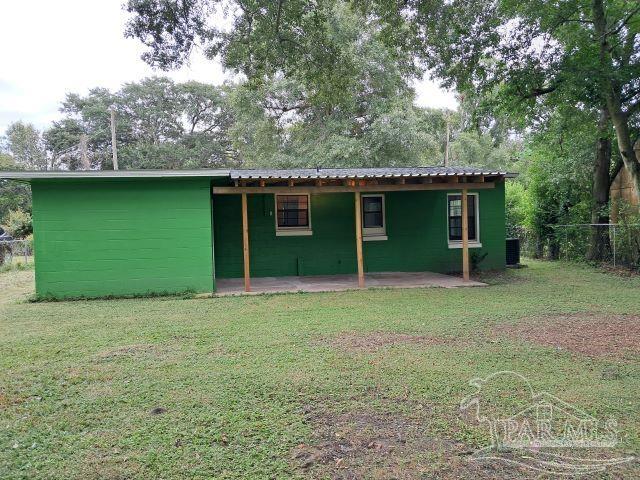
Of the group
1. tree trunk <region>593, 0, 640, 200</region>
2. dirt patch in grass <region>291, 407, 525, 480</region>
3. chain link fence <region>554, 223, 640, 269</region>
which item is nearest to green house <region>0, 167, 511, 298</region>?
tree trunk <region>593, 0, 640, 200</region>

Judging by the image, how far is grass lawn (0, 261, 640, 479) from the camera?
2.44m

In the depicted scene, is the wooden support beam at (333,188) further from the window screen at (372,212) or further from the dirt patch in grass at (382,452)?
the dirt patch in grass at (382,452)

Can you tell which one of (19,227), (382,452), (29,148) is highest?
(29,148)

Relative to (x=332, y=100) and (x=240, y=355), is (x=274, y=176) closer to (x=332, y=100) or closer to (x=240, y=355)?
(x=332, y=100)

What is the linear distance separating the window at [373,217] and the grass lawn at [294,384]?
14.0 ft

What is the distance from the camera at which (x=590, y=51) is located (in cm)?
969

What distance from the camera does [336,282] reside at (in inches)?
378

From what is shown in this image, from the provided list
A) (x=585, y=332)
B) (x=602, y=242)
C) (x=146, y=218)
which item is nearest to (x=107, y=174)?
(x=146, y=218)

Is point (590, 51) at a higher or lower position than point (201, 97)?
lower

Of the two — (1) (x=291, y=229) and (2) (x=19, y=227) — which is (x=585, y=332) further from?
(2) (x=19, y=227)

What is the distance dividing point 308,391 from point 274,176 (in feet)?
17.5

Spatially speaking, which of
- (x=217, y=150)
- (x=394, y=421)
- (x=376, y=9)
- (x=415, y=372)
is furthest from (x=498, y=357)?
(x=217, y=150)

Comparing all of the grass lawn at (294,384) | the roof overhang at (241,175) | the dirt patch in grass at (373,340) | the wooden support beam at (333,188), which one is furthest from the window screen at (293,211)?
the dirt patch in grass at (373,340)

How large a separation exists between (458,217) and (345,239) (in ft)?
9.99
